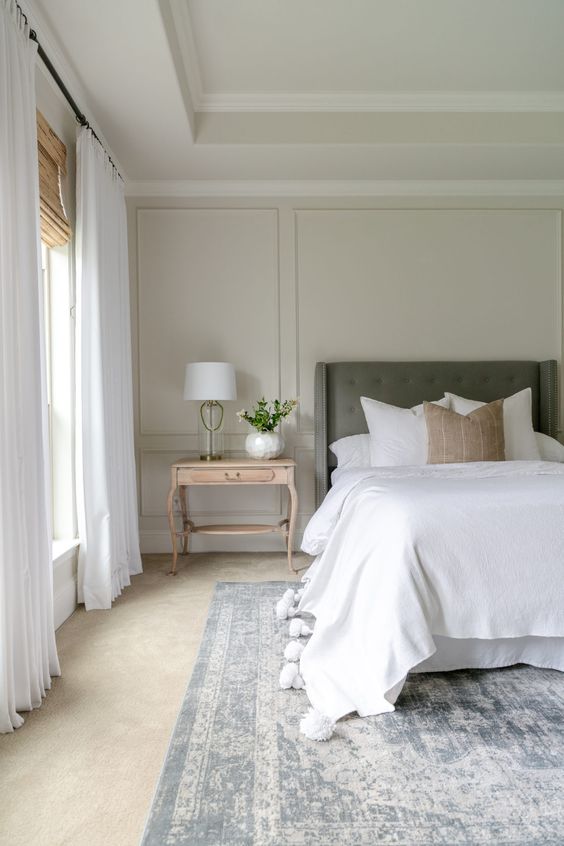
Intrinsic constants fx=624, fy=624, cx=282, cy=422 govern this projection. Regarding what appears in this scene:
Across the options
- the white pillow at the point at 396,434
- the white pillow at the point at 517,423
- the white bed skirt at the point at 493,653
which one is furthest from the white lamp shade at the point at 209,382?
the white bed skirt at the point at 493,653

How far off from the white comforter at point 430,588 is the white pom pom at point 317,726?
71 mm

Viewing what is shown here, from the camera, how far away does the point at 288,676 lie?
227 cm

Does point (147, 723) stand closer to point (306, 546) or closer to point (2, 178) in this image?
point (306, 546)

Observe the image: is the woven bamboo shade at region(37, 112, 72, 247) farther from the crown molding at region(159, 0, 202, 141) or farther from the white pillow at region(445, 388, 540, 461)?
the white pillow at region(445, 388, 540, 461)

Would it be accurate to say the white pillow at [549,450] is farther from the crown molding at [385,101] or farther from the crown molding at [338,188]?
the crown molding at [385,101]

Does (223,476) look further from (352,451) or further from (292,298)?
(292,298)

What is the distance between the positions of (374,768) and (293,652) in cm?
81

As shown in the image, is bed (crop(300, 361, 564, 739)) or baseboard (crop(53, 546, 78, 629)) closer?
bed (crop(300, 361, 564, 739))

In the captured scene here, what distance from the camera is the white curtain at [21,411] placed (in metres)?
2.06

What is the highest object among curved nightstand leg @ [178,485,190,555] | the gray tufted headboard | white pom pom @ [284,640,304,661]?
the gray tufted headboard

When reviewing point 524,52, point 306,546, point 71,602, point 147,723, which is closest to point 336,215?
point 524,52

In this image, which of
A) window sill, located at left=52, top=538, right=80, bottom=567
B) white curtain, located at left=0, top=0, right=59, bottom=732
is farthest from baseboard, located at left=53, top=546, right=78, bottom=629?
white curtain, located at left=0, top=0, right=59, bottom=732

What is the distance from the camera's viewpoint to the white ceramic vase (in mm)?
4090

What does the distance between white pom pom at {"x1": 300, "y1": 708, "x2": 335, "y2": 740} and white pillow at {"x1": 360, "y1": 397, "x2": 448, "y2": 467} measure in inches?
79.0
